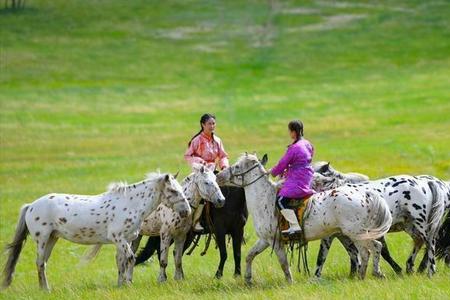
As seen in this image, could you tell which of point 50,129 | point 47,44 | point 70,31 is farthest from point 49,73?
point 50,129

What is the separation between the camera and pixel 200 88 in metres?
68.9

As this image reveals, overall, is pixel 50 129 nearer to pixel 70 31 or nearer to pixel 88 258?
pixel 88 258

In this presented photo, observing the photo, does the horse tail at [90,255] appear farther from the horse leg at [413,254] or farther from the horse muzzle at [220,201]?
the horse leg at [413,254]

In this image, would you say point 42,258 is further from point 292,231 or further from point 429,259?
point 429,259

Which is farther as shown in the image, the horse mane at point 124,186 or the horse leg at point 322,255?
the horse leg at point 322,255

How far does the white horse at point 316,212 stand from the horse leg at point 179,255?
1.46 m

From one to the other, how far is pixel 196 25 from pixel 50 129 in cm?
4743

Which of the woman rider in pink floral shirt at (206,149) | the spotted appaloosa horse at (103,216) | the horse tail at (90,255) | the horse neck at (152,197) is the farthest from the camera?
the horse tail at (90,255)

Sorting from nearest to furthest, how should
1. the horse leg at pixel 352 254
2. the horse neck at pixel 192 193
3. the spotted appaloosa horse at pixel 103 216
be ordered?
the spotted appaloosa horse at pixel 103 216 < the horse leg at pixel 352 254 < the horse neck at pixel 192 193

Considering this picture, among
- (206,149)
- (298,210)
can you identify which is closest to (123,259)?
(206,149)

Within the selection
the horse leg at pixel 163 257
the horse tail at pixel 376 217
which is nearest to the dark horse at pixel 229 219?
the horse leg at pixel 163 257

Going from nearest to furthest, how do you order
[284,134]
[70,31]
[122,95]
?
[284,134] → [122,95] → [70,31]

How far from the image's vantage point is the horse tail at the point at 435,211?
559 inches

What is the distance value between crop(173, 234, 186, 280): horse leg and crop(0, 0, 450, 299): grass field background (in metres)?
0.43
